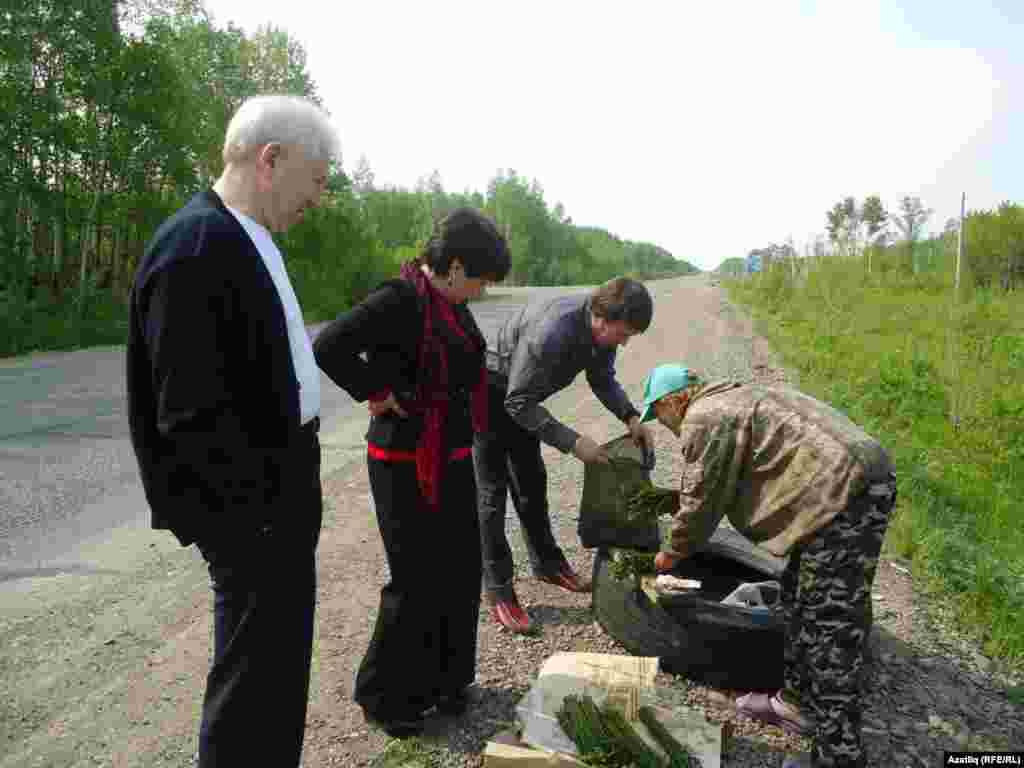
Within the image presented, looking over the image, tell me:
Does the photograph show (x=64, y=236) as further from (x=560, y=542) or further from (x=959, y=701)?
(x=959, y=701)

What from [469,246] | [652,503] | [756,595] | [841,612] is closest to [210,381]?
[469,246]

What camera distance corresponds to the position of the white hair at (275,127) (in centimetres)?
185

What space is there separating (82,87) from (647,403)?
53.5 ft

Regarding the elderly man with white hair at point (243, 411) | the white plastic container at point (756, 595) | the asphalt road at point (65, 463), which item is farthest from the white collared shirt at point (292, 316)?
the asphalt road at point (65, 463)

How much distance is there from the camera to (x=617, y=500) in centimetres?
376

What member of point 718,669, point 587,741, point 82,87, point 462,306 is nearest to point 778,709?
point 718,669

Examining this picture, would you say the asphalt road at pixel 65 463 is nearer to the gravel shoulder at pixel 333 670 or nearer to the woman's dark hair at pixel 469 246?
the gravel shoulder at pixel 333 670

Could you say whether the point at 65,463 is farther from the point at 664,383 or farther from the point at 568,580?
the point at 664,383

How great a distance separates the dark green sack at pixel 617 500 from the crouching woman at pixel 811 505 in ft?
2.65

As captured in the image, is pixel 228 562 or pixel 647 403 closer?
pixel 228 562

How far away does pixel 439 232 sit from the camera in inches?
104

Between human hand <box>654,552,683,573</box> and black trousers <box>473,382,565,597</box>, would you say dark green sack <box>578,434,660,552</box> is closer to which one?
black trousers <box>473,382,565,597</box>

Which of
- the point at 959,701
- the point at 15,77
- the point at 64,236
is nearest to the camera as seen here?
the point at 959,701

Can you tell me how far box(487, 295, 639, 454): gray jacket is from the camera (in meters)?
3.48
